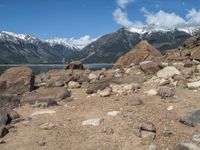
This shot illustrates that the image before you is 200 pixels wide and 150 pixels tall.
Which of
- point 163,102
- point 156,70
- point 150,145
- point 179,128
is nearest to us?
point 150,145

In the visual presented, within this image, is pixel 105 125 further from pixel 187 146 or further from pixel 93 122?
pixel 187 146

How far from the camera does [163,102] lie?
58.8 feet

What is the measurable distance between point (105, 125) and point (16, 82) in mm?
11787

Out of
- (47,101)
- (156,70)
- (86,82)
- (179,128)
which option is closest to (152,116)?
(179,128)

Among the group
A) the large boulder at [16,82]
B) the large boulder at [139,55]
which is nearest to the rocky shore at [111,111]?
the large boulder at [16,82]

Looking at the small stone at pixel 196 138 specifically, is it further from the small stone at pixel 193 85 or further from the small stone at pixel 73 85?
the small stone at pixel 73 85

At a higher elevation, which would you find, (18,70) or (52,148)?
(18,70)

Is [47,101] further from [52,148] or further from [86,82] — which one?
[52,148]

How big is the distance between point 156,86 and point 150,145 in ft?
26.0

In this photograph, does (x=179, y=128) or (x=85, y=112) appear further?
(x=85, y=112)

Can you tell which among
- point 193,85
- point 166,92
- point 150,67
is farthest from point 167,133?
point 150,67

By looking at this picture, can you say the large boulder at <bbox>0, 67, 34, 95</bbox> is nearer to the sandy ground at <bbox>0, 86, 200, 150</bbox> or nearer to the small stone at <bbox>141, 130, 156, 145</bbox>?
the sandy ground at <bbox>0, 86, 200, 150</bbox>

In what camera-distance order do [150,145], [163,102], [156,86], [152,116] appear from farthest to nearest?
[156,86] → [163,102] → [152,116] → [150,145]

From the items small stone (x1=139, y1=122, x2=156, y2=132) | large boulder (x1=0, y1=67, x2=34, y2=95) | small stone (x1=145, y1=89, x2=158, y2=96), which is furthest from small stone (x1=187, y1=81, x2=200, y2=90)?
large boulder (x1=0, y1=67, x2=34, y2=95)
